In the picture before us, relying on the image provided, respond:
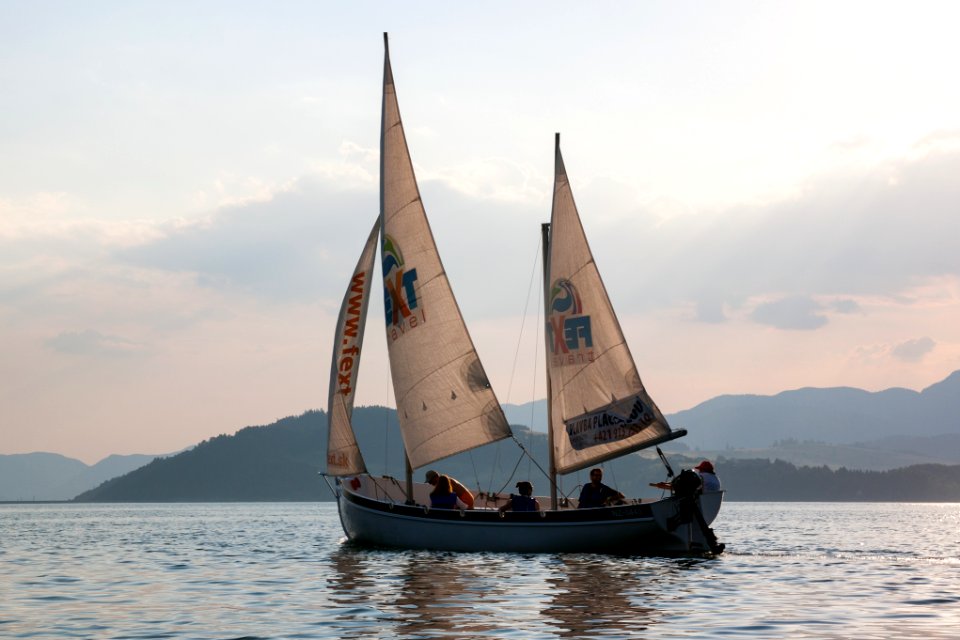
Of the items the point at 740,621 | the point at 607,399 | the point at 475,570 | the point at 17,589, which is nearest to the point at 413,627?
the point at 740,621

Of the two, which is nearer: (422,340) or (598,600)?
(598,600)

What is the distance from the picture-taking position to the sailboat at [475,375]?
1698 inches

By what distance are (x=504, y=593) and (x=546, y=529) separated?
36.4ft

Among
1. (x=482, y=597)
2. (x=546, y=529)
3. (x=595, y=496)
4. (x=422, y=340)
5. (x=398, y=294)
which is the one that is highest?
(x=398, y=294)

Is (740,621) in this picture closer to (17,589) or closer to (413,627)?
(413,627)

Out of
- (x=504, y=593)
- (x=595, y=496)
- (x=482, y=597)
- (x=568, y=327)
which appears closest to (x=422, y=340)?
(x=568, y=327)

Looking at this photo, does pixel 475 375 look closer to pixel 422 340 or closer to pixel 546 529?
pixel 422 340

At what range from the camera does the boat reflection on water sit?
24844 millimetres

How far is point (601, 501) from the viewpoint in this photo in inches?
1661

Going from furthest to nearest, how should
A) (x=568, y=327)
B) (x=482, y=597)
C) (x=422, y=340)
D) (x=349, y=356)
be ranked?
1. (x=349, y=356)
2. (x=422, y=340)
3. (x=568, y=327)
4. (x=482, y=597)

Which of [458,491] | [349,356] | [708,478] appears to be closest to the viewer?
[708,478]

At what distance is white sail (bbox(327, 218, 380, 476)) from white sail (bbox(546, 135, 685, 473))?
27.7ft

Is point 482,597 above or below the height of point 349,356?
below

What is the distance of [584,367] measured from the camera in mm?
44000
